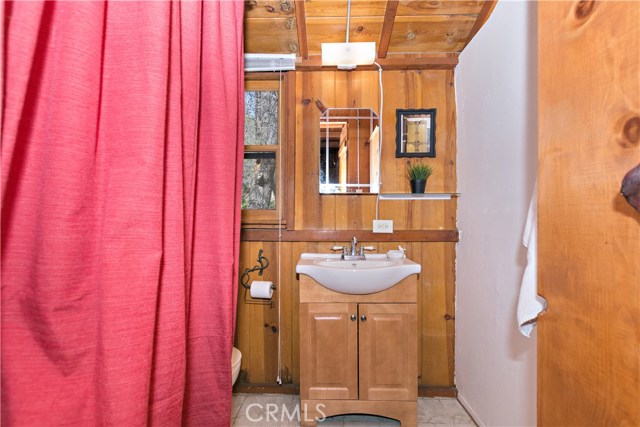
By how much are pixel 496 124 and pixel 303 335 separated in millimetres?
1400

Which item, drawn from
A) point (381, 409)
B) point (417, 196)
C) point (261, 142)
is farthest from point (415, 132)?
point (381, 409)

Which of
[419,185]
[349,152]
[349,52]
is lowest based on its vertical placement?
[419,185]

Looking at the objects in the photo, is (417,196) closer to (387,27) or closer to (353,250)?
(353,250)

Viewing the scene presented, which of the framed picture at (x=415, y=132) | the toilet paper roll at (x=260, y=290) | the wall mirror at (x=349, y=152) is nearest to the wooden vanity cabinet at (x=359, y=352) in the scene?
the toilet paper roll at (x=260, y=290)

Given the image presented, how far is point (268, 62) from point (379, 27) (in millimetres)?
692

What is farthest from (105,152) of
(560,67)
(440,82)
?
(440,82)

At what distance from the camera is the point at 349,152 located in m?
1.80

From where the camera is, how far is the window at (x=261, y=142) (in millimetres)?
1823

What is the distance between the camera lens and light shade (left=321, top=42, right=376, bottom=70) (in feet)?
4.96

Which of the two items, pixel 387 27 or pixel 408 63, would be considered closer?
pixel 387 27

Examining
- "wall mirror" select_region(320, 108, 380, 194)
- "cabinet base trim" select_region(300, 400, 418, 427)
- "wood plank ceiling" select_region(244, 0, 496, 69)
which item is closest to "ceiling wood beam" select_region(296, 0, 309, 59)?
"wood plank ceiling" select_region(244, 0, 496, 69)

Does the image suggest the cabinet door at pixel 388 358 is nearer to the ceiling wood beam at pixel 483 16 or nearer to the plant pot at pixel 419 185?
the plant pot at pixel 419 185

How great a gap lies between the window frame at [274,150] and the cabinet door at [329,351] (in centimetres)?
64

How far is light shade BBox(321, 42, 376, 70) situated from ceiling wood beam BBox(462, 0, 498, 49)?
0.59 metres
